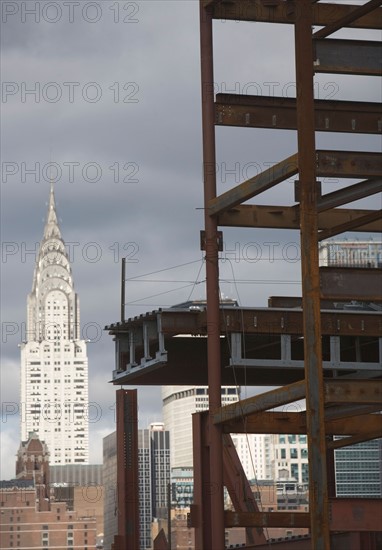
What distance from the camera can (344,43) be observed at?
123ft

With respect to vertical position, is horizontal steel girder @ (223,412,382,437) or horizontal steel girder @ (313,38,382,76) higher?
horizontal steel girder @ (313,38,382,76)

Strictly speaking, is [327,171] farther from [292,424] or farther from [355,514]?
[355,514]

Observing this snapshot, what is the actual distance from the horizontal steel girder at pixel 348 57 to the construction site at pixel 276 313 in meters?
0.04

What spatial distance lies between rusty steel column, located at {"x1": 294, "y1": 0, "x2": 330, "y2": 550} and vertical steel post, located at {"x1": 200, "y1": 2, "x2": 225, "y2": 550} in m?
6.44

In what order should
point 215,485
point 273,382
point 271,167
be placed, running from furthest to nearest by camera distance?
1. point 273,382
2. point 215,485
3. point 271,167

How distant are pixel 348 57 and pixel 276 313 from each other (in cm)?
703

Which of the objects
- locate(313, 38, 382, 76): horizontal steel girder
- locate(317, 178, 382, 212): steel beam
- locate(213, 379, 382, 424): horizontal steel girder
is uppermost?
locate(313, 38, 382, 76): horizontal steel girder

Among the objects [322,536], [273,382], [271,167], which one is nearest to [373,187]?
[271,167]

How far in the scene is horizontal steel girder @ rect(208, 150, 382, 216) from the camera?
3550 centimetres

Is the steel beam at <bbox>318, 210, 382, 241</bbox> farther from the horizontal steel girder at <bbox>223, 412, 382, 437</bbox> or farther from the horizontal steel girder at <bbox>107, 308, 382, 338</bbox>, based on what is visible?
the horizontal steel girder at <bbox>223, 412, 382, 437</bbox>

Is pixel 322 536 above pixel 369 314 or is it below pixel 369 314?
below

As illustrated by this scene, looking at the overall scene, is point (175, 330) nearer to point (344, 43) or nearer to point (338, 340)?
point (338, 340)

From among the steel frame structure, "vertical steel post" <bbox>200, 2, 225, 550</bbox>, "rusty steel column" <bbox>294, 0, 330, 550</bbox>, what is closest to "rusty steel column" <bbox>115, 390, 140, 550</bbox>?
the steel frame structure

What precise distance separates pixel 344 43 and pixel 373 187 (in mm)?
4080
